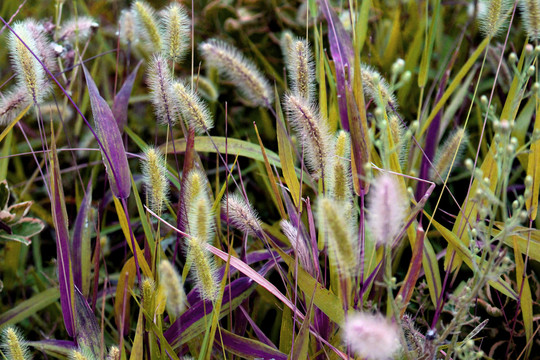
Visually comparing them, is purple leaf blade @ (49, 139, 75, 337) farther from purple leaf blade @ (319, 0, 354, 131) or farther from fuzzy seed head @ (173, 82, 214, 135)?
purple leaf blade @ (319, 0, 354, 131)

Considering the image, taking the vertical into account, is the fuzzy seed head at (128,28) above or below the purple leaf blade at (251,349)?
above

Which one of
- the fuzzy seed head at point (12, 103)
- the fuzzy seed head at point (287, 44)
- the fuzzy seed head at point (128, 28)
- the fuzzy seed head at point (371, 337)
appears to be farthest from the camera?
the fuzzy seed head at point (128, 28)

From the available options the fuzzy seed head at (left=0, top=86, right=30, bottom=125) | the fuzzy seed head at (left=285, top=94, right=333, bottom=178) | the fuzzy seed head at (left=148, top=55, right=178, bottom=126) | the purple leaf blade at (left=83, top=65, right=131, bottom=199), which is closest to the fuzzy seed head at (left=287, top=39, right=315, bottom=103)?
the fuzzy seed head at (left=285, top=94, right=333, bottom=178)

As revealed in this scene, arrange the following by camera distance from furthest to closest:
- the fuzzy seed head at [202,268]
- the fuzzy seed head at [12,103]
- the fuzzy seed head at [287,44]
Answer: the fuzzy seed head at [287,44] < the fuzzy seed head at [12,103] < the fuzzy seed head at [202,268]

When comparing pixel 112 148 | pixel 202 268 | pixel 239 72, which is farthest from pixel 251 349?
pixel 239 72

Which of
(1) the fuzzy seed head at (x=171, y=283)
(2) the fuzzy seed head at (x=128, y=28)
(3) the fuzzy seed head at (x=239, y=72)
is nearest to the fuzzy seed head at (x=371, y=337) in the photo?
(1) the fuzzy seed head at (x=171, y=283)

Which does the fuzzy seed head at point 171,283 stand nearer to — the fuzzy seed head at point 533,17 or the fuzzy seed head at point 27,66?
the fuzzy seed head at point 27,66

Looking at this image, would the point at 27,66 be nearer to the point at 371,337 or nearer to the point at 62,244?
the point at 62,244
